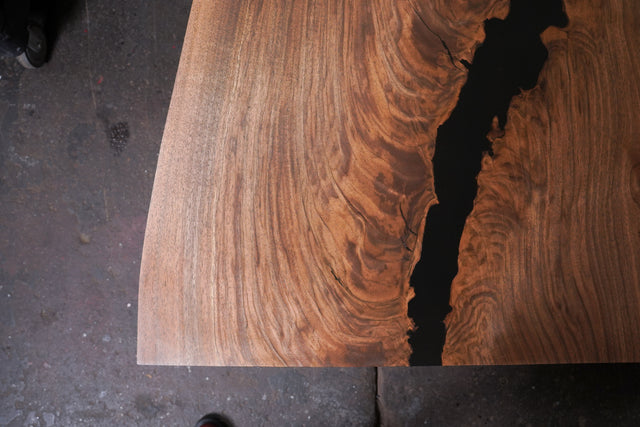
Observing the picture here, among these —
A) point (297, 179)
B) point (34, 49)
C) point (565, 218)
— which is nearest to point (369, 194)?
point (297, 179)

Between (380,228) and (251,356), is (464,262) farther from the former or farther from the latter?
(251,356)

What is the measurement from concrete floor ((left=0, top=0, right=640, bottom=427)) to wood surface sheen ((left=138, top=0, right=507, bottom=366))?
720 millimetres

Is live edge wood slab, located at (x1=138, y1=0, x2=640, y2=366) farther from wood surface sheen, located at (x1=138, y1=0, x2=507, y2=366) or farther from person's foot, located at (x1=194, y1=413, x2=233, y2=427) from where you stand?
person's foot, located at (x1=194, y1=413, x2=233, y2=427)

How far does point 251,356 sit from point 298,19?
19.9 inches

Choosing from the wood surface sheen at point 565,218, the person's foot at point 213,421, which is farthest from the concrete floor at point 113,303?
the wood surface sheen at point 565,218

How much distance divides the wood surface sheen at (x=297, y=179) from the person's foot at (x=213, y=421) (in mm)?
745

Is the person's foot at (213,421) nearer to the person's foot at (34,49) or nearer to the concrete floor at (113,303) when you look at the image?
the concrete floor at (113,303)

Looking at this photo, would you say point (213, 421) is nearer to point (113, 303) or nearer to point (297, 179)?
point (113, 303)

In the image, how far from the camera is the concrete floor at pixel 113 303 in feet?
4.18

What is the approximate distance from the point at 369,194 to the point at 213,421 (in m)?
0.95

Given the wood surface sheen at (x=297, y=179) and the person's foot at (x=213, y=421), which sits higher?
the wood surface sheen at (x=297, y=179)

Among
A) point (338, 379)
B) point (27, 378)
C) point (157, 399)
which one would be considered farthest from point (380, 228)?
point (27, 378)

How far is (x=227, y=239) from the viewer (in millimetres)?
654

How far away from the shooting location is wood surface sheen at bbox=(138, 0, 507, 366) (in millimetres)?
644
